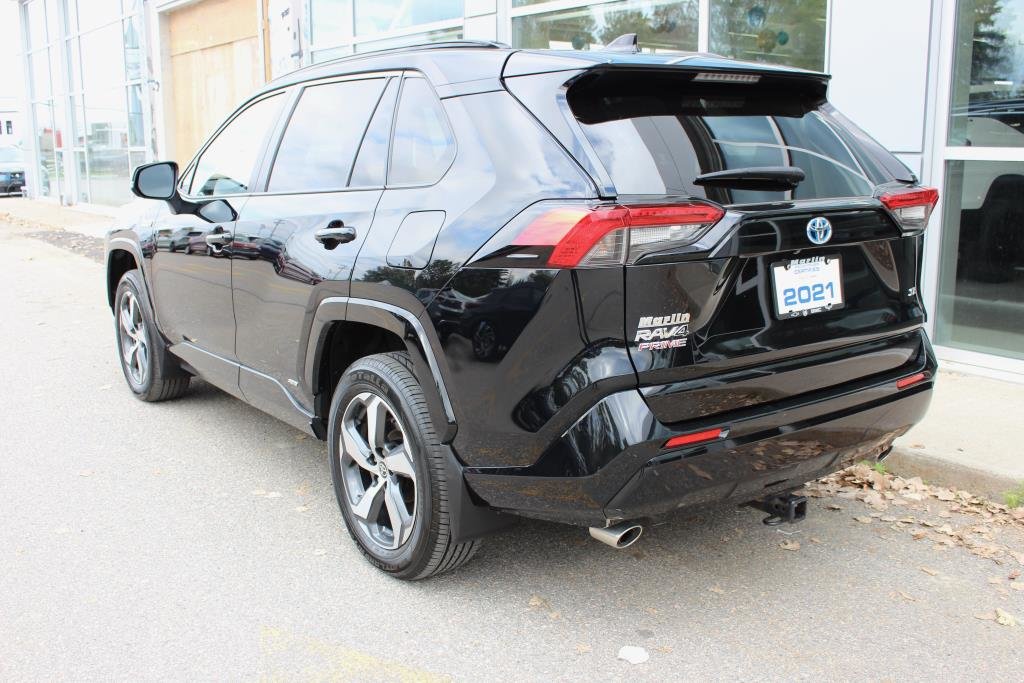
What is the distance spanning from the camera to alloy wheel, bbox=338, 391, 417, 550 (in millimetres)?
3439

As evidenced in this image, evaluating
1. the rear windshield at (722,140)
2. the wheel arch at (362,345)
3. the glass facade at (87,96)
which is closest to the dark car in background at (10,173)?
the glass facade at (87,96)

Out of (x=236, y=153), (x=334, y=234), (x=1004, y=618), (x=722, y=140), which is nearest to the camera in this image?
(x=722, y=140)

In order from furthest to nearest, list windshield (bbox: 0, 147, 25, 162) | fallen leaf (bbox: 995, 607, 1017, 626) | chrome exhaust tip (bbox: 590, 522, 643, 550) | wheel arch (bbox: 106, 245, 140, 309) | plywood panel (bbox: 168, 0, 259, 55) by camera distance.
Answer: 1. windshield (bbox: 0, 147, 25, 162)
2. plywood panel (bbox: 168, 0, 259, 55)
3. wheel arch (bbox: 106, 245, 140, 309)
4. fallen leaf (bbox: 995, 607, 1017, 626)
5. chrome exhaust tip (bbox: 590, 522, 643, 550)

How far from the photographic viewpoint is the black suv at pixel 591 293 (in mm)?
2746

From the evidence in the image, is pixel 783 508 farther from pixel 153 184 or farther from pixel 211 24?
pixel 211 24

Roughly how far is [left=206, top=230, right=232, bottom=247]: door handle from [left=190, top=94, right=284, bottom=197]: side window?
0.71 feet

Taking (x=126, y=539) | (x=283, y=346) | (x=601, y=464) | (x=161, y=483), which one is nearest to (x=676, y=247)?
(x=601, y=464)

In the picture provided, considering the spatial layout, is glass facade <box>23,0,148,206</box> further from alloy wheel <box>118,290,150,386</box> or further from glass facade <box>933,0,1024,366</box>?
glass facade <box>933,0,1024,366</box>

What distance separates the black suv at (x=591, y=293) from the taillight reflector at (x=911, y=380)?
1 cm

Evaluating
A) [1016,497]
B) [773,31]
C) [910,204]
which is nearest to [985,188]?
[773,31]

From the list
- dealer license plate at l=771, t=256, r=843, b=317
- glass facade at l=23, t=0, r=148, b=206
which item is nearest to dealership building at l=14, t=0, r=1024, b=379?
dealer license plate at l=771, t=256, r=843, b=317

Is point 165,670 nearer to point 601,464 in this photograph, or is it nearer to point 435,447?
point 435,447

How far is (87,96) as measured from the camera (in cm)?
2238

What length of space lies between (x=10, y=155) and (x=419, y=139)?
3447 cm
